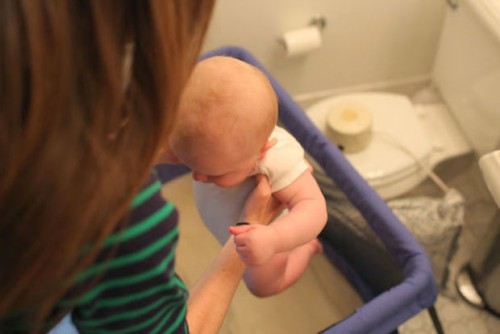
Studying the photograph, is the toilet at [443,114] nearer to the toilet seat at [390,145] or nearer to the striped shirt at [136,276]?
the toilet seat at [390,145]

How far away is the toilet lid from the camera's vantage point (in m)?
1.21

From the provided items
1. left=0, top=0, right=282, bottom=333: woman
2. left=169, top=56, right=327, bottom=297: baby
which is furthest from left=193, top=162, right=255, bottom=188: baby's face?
left=0, top=0, right=282, bottom=333: woman

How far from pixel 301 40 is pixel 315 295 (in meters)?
0.63

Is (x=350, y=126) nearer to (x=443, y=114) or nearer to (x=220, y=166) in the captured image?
(x=443, y=114)

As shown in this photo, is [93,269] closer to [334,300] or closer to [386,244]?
[386,244]

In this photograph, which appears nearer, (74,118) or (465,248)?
(74,118)

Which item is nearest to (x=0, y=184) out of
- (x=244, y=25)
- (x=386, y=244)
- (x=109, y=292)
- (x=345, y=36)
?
(x=109, y=292)

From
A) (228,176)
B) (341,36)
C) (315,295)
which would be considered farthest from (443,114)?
(228,176)

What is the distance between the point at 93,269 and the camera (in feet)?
1.40

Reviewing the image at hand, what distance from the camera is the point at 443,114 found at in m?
1.37

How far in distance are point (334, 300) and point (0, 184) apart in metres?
0.87

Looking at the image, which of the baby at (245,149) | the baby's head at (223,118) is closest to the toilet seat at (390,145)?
the baby at (245,149)

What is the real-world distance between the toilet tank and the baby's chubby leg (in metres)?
0.47

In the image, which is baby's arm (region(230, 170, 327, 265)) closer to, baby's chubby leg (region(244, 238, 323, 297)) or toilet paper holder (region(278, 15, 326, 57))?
baby's chubby leg (region(244, 238, 323, 297))
